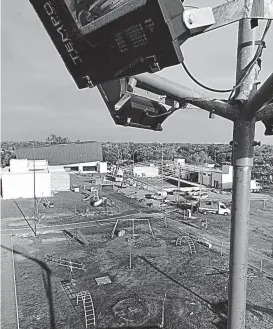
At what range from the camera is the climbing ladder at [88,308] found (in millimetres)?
12447

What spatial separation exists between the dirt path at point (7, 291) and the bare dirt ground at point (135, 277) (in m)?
0.35

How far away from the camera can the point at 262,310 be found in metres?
13.6

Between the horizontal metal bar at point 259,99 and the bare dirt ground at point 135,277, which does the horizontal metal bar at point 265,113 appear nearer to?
the horizontal metal bar at point 259,99

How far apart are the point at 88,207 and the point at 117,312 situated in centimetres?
1993

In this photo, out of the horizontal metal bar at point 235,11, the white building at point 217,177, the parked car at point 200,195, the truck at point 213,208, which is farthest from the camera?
the white building at point 217,177

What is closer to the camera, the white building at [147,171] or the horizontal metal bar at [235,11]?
the horizontal metal bar at [235,11]

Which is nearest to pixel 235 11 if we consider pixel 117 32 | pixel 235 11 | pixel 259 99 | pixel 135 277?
pixel 235 11

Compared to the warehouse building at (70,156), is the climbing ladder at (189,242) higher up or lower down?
lower down

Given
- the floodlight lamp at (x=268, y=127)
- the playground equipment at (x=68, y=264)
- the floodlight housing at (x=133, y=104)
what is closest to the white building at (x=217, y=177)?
the playground equipment at (x=68, y=264)

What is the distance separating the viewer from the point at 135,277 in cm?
1684

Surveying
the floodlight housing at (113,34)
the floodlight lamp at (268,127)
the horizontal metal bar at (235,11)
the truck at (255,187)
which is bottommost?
the truck at (255,187)

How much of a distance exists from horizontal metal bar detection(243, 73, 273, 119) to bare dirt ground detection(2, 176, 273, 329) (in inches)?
450

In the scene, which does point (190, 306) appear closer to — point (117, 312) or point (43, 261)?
point (117, 312)

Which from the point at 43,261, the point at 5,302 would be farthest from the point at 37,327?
the point at 43,261
